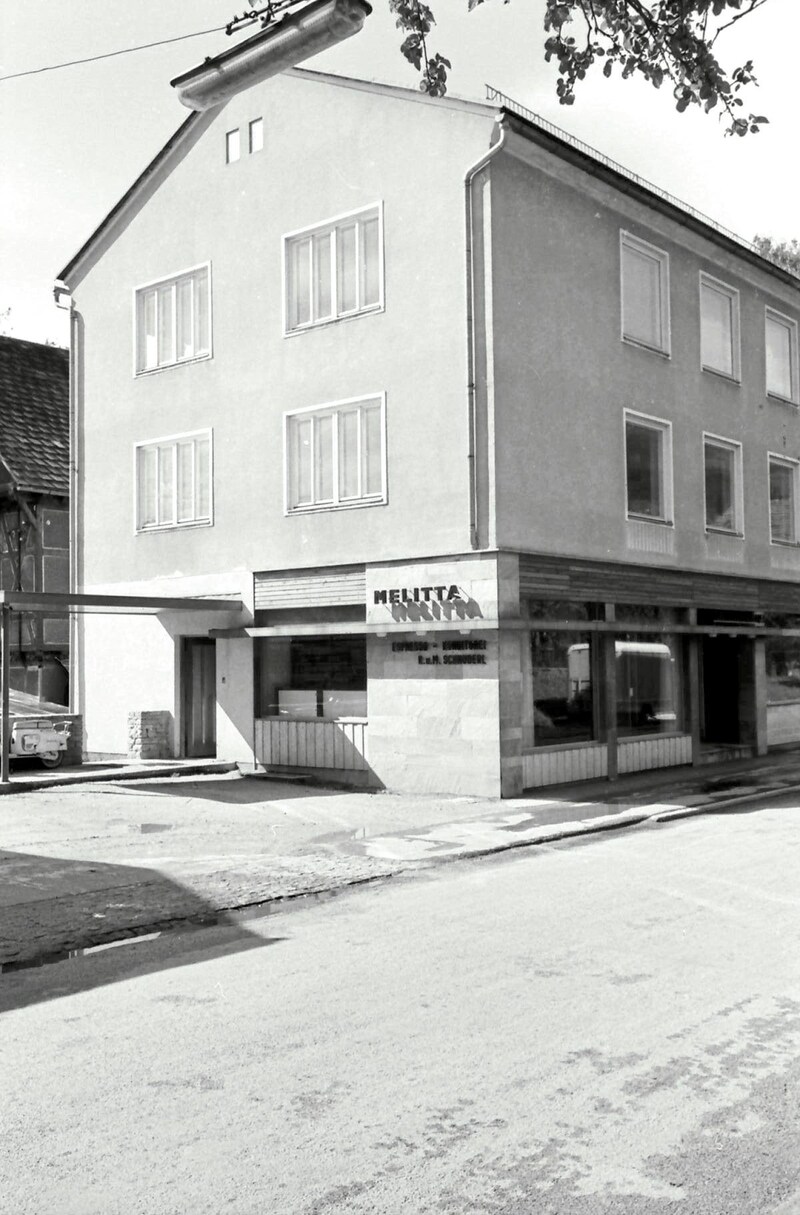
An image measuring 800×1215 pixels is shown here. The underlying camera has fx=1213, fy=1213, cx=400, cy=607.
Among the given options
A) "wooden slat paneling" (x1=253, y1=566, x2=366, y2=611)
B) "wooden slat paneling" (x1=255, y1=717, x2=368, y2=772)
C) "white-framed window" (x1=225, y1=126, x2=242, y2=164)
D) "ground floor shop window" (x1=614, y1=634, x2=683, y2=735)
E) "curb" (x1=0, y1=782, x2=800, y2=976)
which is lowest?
"curb" (x1=0, y1=782, x2=800, y2=976)

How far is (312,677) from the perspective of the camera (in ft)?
61.3

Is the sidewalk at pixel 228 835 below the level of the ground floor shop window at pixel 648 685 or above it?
below

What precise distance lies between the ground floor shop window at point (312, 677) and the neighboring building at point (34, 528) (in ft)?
30.5

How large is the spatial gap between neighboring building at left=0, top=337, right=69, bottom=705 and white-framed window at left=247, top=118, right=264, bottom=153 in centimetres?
1067

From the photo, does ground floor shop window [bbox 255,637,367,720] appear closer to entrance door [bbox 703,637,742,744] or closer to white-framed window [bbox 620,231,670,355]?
white-framed window [bbox 620,231,670,355]

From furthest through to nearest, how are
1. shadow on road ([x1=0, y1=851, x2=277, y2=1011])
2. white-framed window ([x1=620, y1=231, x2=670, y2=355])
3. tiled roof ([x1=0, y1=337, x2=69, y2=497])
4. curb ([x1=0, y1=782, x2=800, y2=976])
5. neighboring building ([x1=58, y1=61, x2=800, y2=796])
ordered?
tiled roof ([x1=0, y1=337, x2=69, y2=497]) < white-framed window ([x1=620, y1=231, x2=670, y2=355]) < neighboring building ([x1=58, y1=61, x2=800, y2=796]) < curb ([x1=0, y1=782, x2=800, y2=976]) < shadow on road ([x1=0, y1=851, x2=277, y2=1011])

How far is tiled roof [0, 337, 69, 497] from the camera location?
27750mm

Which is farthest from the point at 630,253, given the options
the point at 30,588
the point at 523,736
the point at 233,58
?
the point at 30,588

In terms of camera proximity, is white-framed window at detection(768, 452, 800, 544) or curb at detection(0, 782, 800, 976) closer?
curb at detection(0, 782, 800, 976)

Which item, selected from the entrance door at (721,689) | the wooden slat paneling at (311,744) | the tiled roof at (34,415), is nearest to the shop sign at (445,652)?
the wooden slat paneling at (311,744)

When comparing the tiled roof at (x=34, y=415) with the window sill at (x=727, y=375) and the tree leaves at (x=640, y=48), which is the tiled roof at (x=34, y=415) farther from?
the tree leaves at (x=640, y=48)

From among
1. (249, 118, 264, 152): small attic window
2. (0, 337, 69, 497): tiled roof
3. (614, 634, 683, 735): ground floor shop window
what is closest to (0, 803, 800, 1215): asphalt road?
(614, 634, 683, 735): ground floor shop window

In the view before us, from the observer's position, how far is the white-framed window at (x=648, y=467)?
19.1m

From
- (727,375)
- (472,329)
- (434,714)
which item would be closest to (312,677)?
(434,714)
